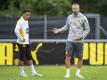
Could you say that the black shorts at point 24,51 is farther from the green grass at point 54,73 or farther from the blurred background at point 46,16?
the blurred background at point 46,16

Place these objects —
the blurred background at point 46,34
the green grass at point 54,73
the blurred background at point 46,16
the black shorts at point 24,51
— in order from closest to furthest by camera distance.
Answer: the green grass at point 54,73
the black shorts at point 24,51
the blurred background at point 46,34
the blurred background at point 46,16

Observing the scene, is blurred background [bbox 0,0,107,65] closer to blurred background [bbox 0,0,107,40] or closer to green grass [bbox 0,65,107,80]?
blurred background [bbox 0,0,107,40]

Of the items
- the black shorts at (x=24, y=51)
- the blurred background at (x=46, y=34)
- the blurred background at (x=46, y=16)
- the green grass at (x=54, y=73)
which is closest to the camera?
the green grass at (x=54, y=73)

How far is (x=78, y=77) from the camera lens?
16734mm

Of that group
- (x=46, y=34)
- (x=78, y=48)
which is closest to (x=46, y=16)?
(x=46, y=34)

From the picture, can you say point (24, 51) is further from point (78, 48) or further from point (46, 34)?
point (46, 34)

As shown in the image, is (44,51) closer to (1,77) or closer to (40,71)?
(40,71)

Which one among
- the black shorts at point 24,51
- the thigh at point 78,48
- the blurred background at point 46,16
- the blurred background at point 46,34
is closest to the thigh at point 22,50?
the black shorts at point 24,51

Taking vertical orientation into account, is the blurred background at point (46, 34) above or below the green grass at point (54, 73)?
above

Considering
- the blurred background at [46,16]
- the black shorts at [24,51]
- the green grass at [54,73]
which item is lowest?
the green grass at [54,73]

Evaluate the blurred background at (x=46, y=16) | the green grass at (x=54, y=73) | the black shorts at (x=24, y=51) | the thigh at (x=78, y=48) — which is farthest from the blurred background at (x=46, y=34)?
the thigh at (x=78, y=48)

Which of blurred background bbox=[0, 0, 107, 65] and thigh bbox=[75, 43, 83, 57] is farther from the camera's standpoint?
blurred background bbox=[0, 0, 107, 65]

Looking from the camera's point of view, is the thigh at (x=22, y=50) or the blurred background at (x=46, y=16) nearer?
the thigh at (x=22, y=50)

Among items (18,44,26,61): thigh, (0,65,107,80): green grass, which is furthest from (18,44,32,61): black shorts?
(0,65,107,80): green grass
